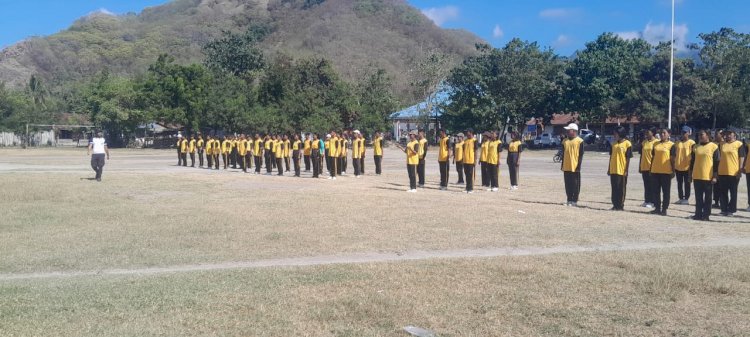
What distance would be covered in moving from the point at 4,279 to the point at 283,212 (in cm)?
657

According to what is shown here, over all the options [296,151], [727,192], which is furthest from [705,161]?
[296,151]

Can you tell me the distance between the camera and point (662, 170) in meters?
14.2

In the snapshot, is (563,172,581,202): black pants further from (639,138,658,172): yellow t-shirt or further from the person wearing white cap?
(639,138,658,172): yellow t-shirt

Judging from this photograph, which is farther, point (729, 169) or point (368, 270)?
point (729, 169)

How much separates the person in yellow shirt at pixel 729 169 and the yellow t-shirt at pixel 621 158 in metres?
1.74

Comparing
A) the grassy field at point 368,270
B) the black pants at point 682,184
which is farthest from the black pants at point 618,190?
the black pants at point 682,184

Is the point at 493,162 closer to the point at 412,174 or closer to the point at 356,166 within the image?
the point at 412,174

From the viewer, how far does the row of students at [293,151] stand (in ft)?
83.8

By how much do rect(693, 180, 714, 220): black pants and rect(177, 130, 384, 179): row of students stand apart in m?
13.9

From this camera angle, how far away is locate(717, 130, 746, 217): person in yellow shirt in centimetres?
1361

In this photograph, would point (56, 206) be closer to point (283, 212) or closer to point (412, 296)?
point (283, 212)

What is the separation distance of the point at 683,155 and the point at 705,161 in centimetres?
181

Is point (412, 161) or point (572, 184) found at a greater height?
point (412, 161)

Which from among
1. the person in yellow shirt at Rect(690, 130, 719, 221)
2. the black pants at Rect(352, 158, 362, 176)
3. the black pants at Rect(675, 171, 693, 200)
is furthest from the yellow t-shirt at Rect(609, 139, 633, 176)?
the black pants at Rect(352, 158, 362, 176)
